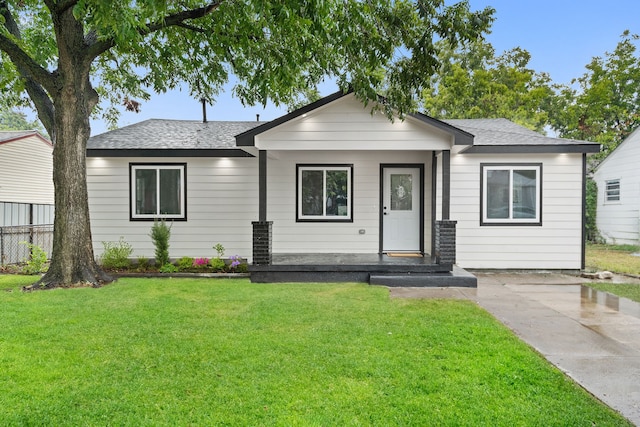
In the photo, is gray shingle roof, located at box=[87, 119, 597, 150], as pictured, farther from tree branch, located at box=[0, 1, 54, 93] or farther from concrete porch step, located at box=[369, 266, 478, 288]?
concrete porch step, located at box=[369, 266, 478, 288]

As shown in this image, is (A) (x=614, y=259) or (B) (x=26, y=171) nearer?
(A) (x=614, y=259)

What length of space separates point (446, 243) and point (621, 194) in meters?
10.8

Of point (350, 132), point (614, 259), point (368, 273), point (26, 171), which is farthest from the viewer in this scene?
point (26, 171)

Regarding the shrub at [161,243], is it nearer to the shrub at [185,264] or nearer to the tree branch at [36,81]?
the shrub at [185,264]

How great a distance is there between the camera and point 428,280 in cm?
689

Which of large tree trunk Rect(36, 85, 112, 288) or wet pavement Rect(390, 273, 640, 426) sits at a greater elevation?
large tree trunk Rect(36, 85, 112, 288)

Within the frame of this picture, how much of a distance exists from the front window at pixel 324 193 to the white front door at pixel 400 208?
0.89 meters

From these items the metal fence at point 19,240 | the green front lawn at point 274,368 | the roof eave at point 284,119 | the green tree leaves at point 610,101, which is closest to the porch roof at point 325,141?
the roof eave at point 284,119

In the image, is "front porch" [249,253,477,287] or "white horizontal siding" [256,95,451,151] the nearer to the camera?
"front porch" [249,253,477,287]

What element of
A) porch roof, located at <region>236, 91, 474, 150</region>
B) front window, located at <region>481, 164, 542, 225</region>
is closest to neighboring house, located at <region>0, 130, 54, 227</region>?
porch roof, located at <region>236, 91, 474, 150</region>

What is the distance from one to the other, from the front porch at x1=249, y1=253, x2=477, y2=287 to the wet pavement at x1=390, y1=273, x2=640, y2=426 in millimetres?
285

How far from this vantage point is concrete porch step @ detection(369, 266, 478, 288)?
688 centimetres

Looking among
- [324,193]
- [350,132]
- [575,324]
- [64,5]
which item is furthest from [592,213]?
[64,5]

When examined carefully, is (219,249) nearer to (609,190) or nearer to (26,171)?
(26,171)
